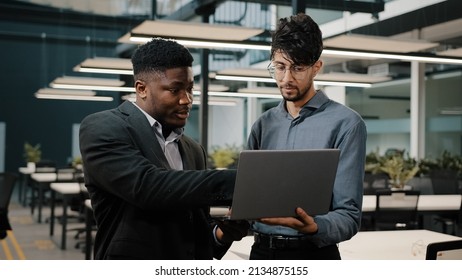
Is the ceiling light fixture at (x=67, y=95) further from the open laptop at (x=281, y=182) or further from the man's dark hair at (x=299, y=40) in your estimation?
the open laptop at (x=281, y=182)

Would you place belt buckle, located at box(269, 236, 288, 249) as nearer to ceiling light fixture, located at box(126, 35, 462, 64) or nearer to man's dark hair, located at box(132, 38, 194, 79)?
man's dark hair, located at box(132, 38, 194, 79)

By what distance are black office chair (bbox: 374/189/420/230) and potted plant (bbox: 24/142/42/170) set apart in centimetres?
577

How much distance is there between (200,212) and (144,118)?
23 centimetres

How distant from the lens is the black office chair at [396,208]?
429 centimetres

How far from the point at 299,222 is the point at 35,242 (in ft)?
17.1

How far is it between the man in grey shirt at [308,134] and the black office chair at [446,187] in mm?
4091

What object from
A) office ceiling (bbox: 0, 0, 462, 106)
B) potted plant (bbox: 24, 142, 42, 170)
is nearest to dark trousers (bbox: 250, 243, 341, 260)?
office ceiling (bbox: 0, 0, 462, 106)

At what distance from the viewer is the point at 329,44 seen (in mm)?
4770

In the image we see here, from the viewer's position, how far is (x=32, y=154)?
8750 mm

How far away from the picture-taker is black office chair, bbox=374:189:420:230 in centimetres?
429

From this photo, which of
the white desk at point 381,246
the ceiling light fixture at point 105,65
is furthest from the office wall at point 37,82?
the white desk at point 381,246

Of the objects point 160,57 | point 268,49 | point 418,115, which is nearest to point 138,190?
point 160,57
